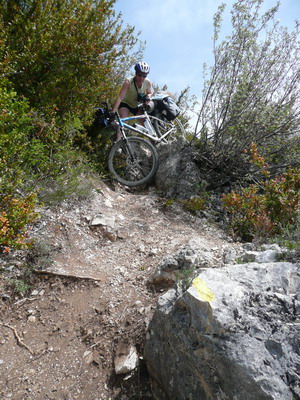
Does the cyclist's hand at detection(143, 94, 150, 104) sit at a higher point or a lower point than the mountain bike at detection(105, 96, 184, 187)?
higher

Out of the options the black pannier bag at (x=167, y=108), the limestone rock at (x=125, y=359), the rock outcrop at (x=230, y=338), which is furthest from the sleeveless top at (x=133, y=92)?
the limestone rock at (x=125, y=359)

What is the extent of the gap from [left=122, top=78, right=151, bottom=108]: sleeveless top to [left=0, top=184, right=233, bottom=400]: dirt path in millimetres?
3036

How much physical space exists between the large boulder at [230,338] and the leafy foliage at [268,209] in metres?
1.67

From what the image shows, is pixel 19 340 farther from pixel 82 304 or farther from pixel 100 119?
pixel 100 119

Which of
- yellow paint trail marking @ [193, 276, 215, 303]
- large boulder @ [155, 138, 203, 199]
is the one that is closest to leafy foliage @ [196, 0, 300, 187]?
large boulder @ [155, 138, 203, 199]

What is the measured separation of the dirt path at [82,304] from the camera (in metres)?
2.44

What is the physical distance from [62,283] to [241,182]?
13.1 feet

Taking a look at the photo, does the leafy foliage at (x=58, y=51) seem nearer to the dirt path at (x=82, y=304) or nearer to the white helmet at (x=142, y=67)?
the white helmet at (x=142, y=67)

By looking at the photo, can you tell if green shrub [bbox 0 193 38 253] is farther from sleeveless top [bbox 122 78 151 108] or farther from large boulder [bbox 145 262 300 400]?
sleeveless top [bbox 122 78 151 108]

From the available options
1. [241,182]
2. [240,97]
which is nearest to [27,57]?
[240,97]

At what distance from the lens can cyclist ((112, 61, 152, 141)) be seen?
587cm

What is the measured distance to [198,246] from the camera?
3664mm

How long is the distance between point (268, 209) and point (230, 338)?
2.89 metres

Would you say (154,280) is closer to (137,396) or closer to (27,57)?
(137,396)
